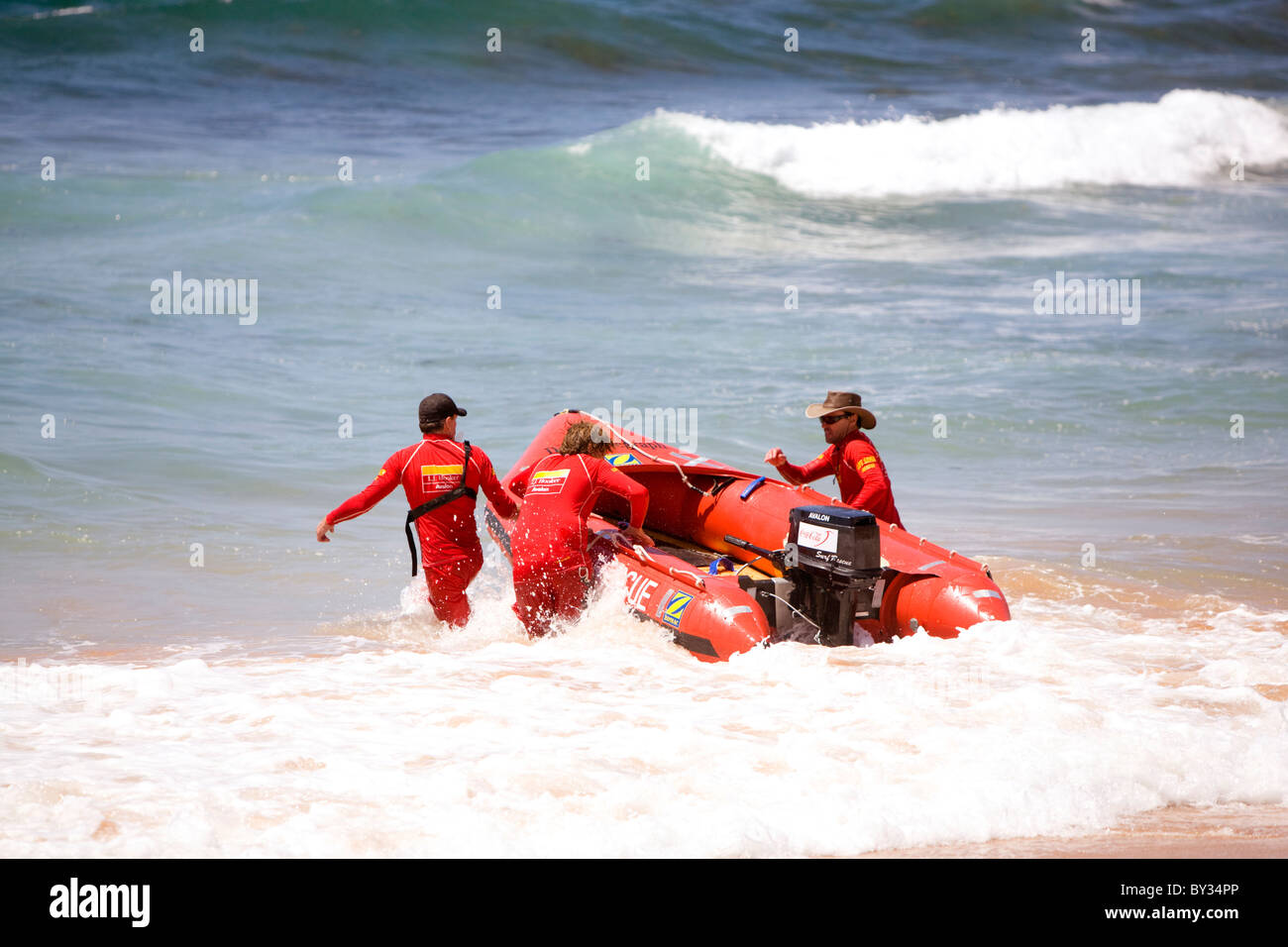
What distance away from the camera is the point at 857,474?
6.38 meters

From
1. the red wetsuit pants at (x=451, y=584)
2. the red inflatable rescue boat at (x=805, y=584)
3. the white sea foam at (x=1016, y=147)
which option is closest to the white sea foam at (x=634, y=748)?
the red inflatable rescue boat at (x=805, y=584)

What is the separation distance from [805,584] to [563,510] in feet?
3.83

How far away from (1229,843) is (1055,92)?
2627cm

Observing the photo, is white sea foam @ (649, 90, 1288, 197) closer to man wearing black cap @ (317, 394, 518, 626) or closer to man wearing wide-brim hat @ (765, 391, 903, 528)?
Answer: man wearing wide-brim hat @ (765, 391, 903, 528)

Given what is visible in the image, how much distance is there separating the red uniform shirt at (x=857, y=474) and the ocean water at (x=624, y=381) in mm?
904

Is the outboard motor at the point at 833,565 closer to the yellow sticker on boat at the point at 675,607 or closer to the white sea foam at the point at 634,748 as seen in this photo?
the white sea foam at the point at 634,748

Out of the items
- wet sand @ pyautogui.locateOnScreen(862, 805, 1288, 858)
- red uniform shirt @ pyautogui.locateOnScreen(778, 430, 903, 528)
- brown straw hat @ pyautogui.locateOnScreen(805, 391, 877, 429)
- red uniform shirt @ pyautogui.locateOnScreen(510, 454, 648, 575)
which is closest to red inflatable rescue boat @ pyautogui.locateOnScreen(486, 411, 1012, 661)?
red uniform shirt @ pyautogui.locateOnScreen(778, 430, 903, 528)

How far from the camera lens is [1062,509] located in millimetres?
9547

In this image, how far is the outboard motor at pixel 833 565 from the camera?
17.7 ft

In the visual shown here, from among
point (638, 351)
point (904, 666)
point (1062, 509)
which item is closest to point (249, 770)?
point (904, 666)

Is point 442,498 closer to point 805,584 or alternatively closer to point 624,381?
point 805,584

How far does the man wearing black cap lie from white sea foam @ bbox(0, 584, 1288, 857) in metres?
0.41

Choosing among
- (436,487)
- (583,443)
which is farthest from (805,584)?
(436,487)

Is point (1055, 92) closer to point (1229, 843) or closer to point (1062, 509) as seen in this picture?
point (1062, 509)
